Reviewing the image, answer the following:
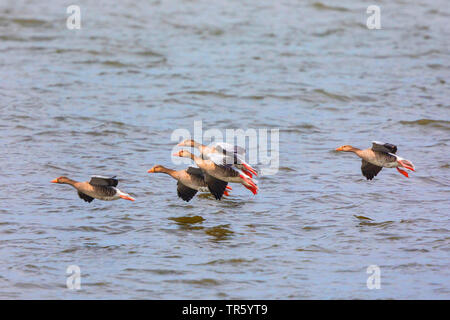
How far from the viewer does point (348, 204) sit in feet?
40.9

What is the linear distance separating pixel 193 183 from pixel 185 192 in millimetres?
234

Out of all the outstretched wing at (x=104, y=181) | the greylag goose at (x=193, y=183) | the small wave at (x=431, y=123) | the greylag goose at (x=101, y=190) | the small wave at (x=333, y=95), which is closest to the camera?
the outstretched wing at (x=104, y=181)

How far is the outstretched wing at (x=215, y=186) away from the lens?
11562 mm

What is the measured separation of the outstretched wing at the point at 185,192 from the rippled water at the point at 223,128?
281mm

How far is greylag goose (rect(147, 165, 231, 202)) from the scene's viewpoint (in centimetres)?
1162

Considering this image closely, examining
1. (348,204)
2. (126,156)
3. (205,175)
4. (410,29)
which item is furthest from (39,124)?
(410,29)

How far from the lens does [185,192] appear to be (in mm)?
12086

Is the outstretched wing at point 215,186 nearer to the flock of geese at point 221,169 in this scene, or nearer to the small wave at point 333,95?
the flock of geese at point 221,169

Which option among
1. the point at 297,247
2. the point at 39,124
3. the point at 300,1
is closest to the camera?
the point at 297,247

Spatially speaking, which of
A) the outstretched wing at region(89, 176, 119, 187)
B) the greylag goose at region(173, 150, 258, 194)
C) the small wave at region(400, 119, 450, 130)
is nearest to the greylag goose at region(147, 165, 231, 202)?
the greylag goose at region(173, 150, 258, 194)

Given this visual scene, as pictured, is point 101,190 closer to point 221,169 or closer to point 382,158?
point 221,169

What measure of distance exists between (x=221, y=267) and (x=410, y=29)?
19.1 meters

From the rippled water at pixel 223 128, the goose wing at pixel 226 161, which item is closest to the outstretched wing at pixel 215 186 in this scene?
the goose wing at pixel 226 161

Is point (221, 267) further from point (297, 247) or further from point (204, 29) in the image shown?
point (204, 29)
